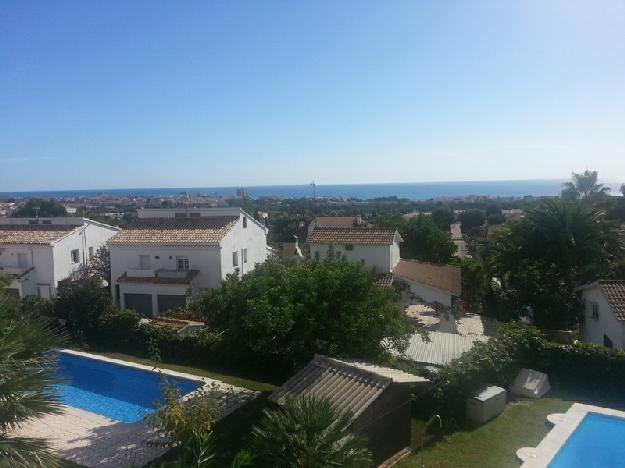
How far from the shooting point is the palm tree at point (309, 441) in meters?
9.10

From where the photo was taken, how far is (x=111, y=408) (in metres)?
18.7

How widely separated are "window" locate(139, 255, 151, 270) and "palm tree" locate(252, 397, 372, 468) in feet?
86.2

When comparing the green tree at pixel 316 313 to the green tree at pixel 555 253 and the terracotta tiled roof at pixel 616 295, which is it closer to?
the terracotta tiled roof at pixel 616 295

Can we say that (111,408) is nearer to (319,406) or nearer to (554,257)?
(319,406)

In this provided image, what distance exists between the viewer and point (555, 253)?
31.2 metres

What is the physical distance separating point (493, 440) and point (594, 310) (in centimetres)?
1325

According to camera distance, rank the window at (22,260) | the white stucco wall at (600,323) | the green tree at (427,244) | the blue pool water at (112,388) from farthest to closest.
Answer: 1. the green tree at (427,244)
2. the window at (22,260)
3. the white stucco wall at (600,323)
4. the blue pool water at (112,388)

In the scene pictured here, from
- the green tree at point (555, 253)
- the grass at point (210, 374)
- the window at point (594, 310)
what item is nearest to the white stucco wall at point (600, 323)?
the window at point (594, 310)

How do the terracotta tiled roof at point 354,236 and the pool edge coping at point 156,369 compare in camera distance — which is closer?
the pool edge coping at point 156,369

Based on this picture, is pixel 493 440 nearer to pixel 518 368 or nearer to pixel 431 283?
pixel 518 368

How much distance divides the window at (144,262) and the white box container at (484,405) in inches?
953

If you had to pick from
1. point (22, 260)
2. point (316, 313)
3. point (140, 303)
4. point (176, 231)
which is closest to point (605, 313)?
point (316, 313)

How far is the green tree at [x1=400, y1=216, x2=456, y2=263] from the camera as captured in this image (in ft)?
146

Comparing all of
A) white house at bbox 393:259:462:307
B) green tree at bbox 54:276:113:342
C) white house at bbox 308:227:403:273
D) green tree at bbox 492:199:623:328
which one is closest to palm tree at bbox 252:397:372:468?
green tree at bbox 54:276:113:342
